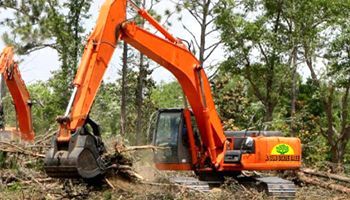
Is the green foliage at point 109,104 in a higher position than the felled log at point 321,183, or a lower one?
higher

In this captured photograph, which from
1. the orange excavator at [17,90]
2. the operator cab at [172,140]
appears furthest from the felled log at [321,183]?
the orange excavator at [17,90]

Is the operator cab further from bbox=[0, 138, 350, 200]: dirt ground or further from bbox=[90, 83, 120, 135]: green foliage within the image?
bbox=[90, 83, 120, 135]: green foliage

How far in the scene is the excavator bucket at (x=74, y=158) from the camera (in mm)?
9047

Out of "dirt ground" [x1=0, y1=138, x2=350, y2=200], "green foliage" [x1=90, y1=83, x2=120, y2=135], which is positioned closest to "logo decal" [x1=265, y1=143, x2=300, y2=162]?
"dirt ground" [x1=0, y1=138, x2=350, y2=200]

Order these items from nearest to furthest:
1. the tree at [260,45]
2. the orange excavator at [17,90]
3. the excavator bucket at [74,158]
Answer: the excavator bucket at [74,158] → the orange excavator at [17,90] → the tree at [260,45]

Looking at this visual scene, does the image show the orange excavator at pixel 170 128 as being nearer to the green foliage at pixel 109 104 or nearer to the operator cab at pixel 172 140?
the operator cab at pixel 172 140

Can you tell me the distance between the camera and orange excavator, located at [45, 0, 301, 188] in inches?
370

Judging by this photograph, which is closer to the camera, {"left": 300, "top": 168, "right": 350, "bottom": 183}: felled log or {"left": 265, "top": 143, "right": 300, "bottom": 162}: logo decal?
{"left": 265, "top": 143, "right": 300, "bottom": 162}: logo decal

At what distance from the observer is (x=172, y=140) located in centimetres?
1272

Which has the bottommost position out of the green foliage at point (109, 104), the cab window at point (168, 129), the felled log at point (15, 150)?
the felled log at point (15, 150)

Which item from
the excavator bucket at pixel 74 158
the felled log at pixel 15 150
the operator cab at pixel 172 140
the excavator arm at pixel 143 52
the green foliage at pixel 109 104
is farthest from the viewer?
the green foliage at pixel 109 104

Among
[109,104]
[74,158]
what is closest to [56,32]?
[109,104]

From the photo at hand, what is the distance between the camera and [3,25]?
28.6 metres

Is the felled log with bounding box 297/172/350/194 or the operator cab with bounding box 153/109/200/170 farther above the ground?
the operator cab with bounding box 153/109/200/170
